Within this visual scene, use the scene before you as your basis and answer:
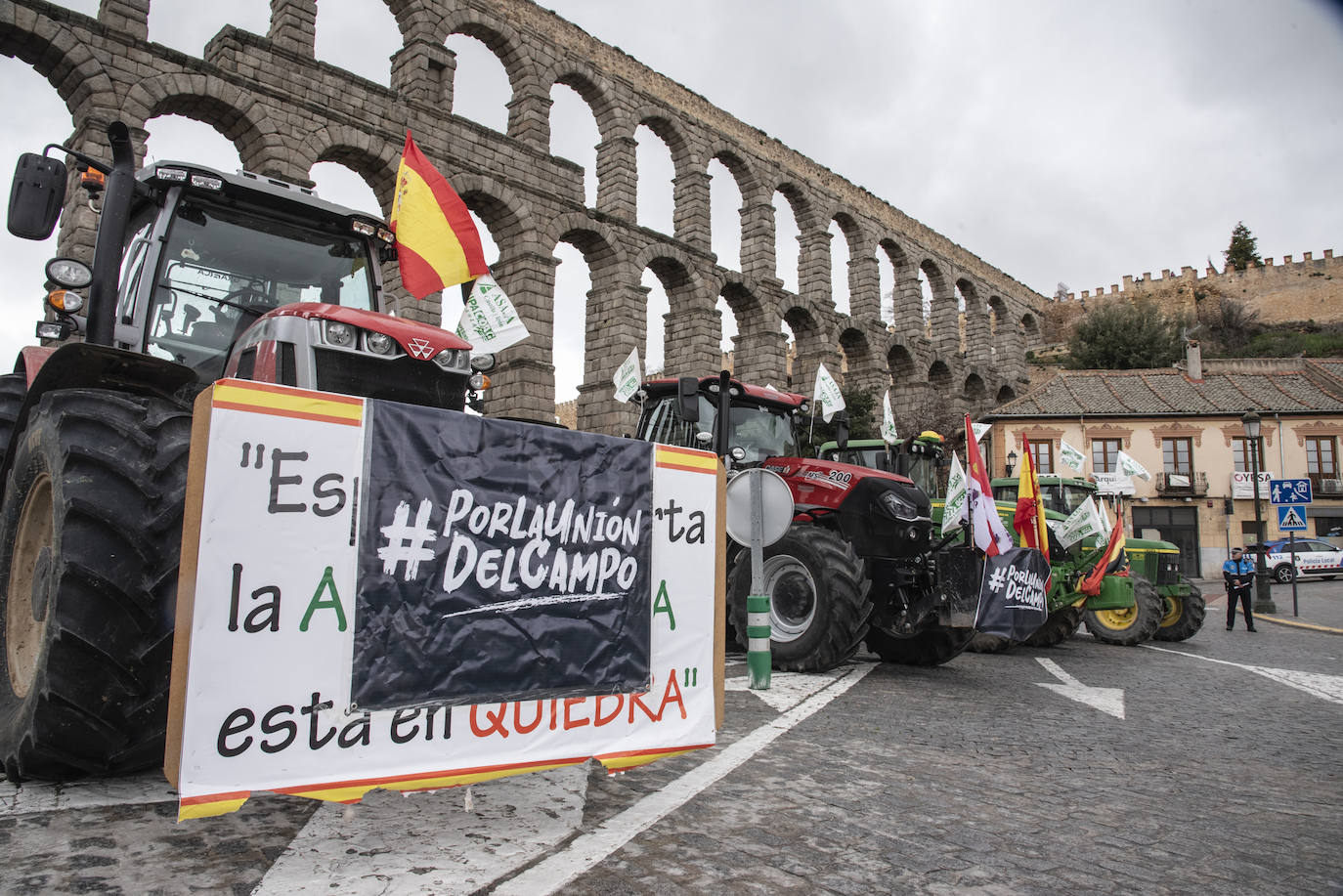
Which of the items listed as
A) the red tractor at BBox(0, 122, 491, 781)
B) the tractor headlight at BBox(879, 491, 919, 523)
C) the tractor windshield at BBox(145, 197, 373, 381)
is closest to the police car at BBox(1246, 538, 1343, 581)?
the tractor headlight at BBox(879, 491, 919, 523)

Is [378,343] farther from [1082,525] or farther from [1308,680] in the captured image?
[1082,525]

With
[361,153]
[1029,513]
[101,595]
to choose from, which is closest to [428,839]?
[101,595]

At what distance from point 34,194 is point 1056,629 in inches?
449

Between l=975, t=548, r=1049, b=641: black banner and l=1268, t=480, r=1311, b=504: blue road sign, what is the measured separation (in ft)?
44.2

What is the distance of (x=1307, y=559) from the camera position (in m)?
30.5

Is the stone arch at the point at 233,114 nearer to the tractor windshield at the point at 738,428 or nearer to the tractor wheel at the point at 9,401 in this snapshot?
the tractor windshield at the point at 738,428

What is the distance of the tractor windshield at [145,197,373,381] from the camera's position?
484 centimetres

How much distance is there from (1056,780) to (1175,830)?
2.61 feet

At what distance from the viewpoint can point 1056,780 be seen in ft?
14.3

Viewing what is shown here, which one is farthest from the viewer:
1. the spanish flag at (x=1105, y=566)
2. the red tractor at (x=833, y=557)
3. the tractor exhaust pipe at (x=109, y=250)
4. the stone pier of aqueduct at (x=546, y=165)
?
the stone pier of aqueduct at (x=546, y=165)

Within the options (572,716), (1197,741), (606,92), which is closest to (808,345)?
(606,92)

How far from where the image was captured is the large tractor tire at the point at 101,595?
2982 millimetres

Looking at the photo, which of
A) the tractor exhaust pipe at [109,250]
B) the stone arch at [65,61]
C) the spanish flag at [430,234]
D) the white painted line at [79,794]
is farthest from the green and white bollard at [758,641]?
the stone arch at [65,61]

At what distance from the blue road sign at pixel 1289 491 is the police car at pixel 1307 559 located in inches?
574
